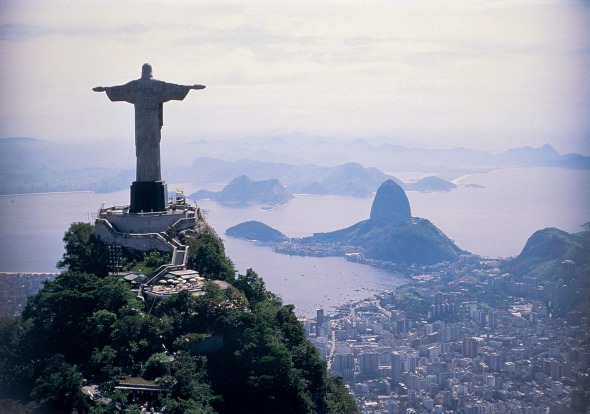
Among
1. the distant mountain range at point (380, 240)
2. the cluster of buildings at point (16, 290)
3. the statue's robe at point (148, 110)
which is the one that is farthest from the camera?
the distant mountain range at point (380, 240)

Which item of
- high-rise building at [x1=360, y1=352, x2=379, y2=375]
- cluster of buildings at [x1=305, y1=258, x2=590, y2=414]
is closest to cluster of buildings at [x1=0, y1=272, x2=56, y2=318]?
cluster of buildings at [x1=305, y1=258, x2=590, y2=414]

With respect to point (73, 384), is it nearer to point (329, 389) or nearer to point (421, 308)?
point (329, 389)

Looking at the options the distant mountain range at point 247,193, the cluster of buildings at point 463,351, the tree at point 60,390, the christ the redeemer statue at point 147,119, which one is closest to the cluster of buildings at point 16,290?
the christ the redeemer statue at point 147,119

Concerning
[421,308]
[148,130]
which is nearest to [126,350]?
[148,130]

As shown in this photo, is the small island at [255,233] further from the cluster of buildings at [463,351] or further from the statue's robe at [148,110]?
the statue's robe at [148,110]

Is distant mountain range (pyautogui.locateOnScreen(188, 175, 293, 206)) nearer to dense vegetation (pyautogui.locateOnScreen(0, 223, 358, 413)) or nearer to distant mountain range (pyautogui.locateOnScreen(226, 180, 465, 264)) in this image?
distant mountain range (pyautogui.locateOnScreen(226, 180, 465, 264))
